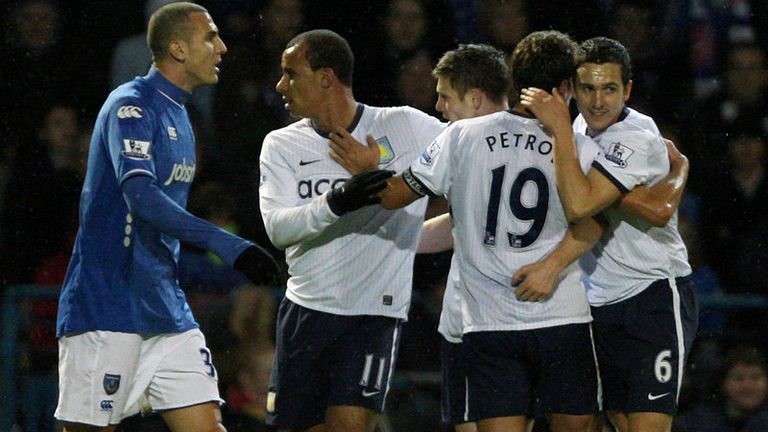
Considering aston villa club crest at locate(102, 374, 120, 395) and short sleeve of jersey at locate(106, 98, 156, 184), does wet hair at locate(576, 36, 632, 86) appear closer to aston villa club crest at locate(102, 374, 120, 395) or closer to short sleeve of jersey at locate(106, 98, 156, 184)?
short sleeve of jersey at locate(106, 98, 156, 184)

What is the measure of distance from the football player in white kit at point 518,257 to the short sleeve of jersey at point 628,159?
7 centimetres

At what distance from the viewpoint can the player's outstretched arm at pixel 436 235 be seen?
19.2 ft

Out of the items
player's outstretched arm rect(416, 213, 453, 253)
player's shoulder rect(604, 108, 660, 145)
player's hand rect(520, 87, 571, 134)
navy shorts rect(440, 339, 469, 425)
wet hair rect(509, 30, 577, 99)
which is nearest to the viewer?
player's hand rect(520, 87, 571, 134)

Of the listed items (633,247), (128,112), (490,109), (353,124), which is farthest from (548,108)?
(128,112)

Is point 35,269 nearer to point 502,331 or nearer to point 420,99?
point 420,99

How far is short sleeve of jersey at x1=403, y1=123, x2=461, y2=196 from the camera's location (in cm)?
508

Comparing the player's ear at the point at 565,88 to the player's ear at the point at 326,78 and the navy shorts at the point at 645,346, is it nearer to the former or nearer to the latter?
the navy shorts at the point at 645,346

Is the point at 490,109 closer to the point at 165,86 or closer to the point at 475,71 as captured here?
the point at 475,71

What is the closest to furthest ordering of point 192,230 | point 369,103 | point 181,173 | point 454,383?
point 192,230 → point 181,173 → point 454,383 → point 369,103

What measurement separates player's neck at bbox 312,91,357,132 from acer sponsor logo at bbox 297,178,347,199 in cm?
22

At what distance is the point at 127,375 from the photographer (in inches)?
209

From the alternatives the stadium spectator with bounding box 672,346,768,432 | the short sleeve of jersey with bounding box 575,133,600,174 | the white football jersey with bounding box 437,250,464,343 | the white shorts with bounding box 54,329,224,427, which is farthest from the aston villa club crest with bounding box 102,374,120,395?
the stadium spectator with bounding box 672,346,768,432

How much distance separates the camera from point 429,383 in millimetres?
7254

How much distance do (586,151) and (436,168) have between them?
1.78ft
